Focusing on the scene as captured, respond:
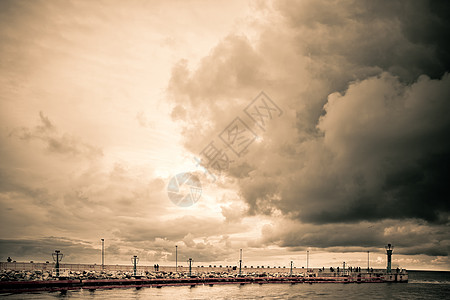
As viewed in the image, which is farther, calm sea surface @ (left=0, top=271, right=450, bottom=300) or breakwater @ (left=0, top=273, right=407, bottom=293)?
breakwater @ (left=0, top=273, right=407, bottom=293)

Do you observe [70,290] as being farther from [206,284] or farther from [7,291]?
[206,284]

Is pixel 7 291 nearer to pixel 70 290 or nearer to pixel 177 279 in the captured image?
pixel 70 290

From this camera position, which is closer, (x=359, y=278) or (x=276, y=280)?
(x=276, y=280)

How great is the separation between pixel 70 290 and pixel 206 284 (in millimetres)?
52510

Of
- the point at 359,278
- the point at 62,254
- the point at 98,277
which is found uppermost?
the point at 62,254

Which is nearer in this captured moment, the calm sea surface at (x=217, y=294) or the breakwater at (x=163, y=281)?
the calm sea surface at (x=217, y=294)

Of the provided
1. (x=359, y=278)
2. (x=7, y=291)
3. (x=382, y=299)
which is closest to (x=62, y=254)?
(x=7, y=291)

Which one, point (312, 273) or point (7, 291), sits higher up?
point (7, 291)

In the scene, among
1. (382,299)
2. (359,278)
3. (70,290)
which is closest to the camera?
(70,290)

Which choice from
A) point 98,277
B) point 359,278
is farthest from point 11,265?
point 359,278

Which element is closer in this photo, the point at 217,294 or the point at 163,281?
the point at 217,294

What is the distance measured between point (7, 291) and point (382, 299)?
9938 cm

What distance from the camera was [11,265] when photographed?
332ft

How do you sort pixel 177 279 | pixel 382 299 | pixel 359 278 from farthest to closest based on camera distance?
pixel 359 278
pixel 177 279
pixel 382 299
